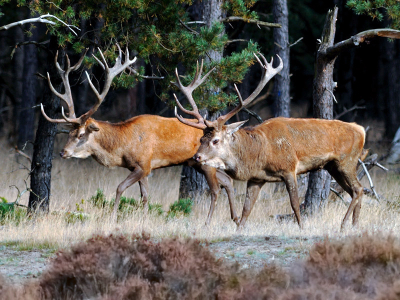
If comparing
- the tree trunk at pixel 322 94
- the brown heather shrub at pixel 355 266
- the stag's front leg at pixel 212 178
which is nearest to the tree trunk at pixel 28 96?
the stag's front leg at pixel 212 178

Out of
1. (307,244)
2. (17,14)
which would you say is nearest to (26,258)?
(307,244)

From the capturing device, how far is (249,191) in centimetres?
934

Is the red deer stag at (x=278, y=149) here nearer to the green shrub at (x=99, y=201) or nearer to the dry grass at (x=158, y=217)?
the dry grass at (x=158, y=217)

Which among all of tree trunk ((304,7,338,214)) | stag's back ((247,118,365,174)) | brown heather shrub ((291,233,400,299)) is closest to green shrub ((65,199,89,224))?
stag's back ((247,118,365,174))

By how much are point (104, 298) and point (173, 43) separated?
5.72m

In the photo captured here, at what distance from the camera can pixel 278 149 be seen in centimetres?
898

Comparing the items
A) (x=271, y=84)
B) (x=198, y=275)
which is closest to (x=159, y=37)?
(x=198, y=275)

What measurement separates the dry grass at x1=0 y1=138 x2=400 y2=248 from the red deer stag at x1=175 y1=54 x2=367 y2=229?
1.87 ft

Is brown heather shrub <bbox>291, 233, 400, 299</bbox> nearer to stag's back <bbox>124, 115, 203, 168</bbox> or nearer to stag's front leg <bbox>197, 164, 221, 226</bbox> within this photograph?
stag's front leg <bbox>197, 164, 221, 226</bbox>

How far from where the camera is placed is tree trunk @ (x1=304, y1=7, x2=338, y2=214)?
10.3m

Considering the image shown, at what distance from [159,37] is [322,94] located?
285 cm

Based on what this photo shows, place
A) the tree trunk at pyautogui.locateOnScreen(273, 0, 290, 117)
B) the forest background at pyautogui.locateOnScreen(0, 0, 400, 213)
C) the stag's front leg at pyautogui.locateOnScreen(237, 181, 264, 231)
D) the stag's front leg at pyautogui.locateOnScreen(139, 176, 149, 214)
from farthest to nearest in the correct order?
the forest background at pyautogui.locateOnScreen(0, 0, 400, 213), the tree trunk at pyautogui.locateOnScreen(273, 0, 290, 117), the stag's front leg at pyautogui.locateOnScreen(139, 176, 149, 214), the stag's front leg at pyautogui.locateOnScreen(237, 181, 264, 231)

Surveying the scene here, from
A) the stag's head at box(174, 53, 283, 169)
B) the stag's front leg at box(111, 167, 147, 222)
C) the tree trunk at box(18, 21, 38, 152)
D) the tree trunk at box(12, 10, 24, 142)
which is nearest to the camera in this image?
the stag's head at box(174, 53, 283, 169)

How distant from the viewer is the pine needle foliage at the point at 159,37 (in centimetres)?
946
